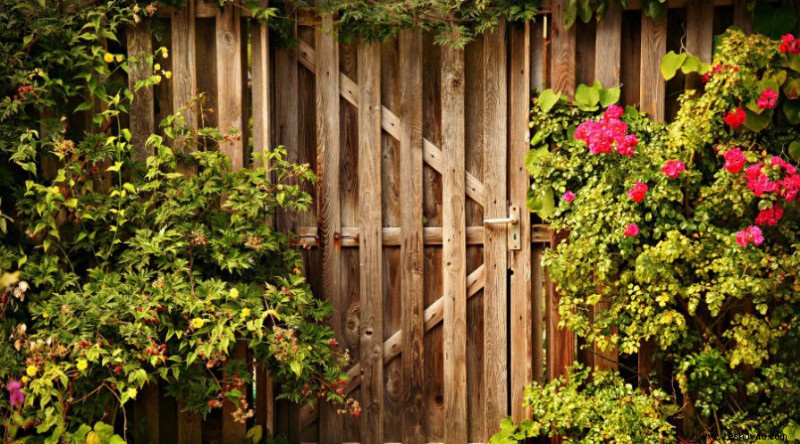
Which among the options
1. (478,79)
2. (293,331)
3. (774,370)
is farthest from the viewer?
(478,79)

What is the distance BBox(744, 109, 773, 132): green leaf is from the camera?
360 cm

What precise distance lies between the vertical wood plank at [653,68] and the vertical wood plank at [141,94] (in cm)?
262

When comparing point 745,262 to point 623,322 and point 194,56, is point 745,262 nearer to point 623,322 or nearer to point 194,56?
point 623,322

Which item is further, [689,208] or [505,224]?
[505,224]

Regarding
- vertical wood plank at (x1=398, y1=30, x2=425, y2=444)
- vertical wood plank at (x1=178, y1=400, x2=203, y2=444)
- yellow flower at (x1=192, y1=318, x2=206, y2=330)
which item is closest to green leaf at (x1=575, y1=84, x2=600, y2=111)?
vertical wood plank at (x1=398, y1=30, x2=425, y2=444)

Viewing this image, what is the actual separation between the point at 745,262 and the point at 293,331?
218cm

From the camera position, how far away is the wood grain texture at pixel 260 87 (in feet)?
12.6

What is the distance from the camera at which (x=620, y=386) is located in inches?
147

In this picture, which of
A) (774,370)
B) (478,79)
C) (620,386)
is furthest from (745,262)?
(478,79)

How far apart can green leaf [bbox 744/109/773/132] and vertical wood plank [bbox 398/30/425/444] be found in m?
1.68

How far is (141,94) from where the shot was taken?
387 cm

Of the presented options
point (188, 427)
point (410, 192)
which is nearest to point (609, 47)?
point (410, 192)

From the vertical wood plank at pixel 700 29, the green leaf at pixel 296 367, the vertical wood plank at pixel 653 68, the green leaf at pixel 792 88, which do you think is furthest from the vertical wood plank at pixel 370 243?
the green leaf at pixel 792 88

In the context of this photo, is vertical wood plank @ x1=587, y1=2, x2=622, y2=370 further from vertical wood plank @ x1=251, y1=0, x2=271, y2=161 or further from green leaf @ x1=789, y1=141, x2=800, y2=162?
vertical wood plank @ x1=251, y1=0, x2=271, y2=161
